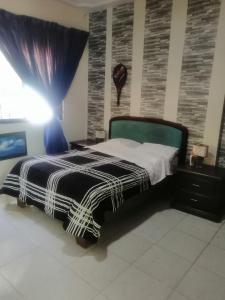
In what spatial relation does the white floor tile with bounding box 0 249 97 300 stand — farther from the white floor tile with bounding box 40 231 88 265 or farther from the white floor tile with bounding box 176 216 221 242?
the white floor tile with bounding box 176 216 221 242

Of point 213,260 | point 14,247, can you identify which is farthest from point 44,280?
point 213,260

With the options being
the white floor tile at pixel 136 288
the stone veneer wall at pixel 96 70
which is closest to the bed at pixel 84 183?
the white floor tile at pixel 136 288

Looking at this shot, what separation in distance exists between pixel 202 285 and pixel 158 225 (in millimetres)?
901

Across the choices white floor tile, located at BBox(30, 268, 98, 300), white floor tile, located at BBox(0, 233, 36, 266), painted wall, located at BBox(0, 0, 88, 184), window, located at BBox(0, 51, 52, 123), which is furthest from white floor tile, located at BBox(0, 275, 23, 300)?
window, located at BBox(0, 51, 52, 123)

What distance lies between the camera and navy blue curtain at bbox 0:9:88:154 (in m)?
3.17

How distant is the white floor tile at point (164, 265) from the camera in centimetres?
191

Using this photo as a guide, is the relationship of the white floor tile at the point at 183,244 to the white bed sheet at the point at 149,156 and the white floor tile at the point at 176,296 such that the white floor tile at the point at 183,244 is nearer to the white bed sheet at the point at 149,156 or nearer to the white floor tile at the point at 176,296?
the white floor tile at the point at 176,296

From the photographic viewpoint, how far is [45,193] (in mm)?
2523

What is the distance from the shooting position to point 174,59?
3.32 m

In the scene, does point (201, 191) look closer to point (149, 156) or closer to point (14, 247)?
point (149, 156)

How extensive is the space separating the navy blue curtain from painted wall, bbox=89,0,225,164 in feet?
2.08

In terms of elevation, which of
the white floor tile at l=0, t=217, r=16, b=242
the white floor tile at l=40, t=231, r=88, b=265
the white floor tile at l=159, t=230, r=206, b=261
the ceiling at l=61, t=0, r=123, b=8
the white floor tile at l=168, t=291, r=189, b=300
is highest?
the ceiling at l=61, t=0, r=123, b=8

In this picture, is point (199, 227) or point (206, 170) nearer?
point (199, 227)

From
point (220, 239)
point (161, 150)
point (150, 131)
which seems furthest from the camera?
point (150, 131)
